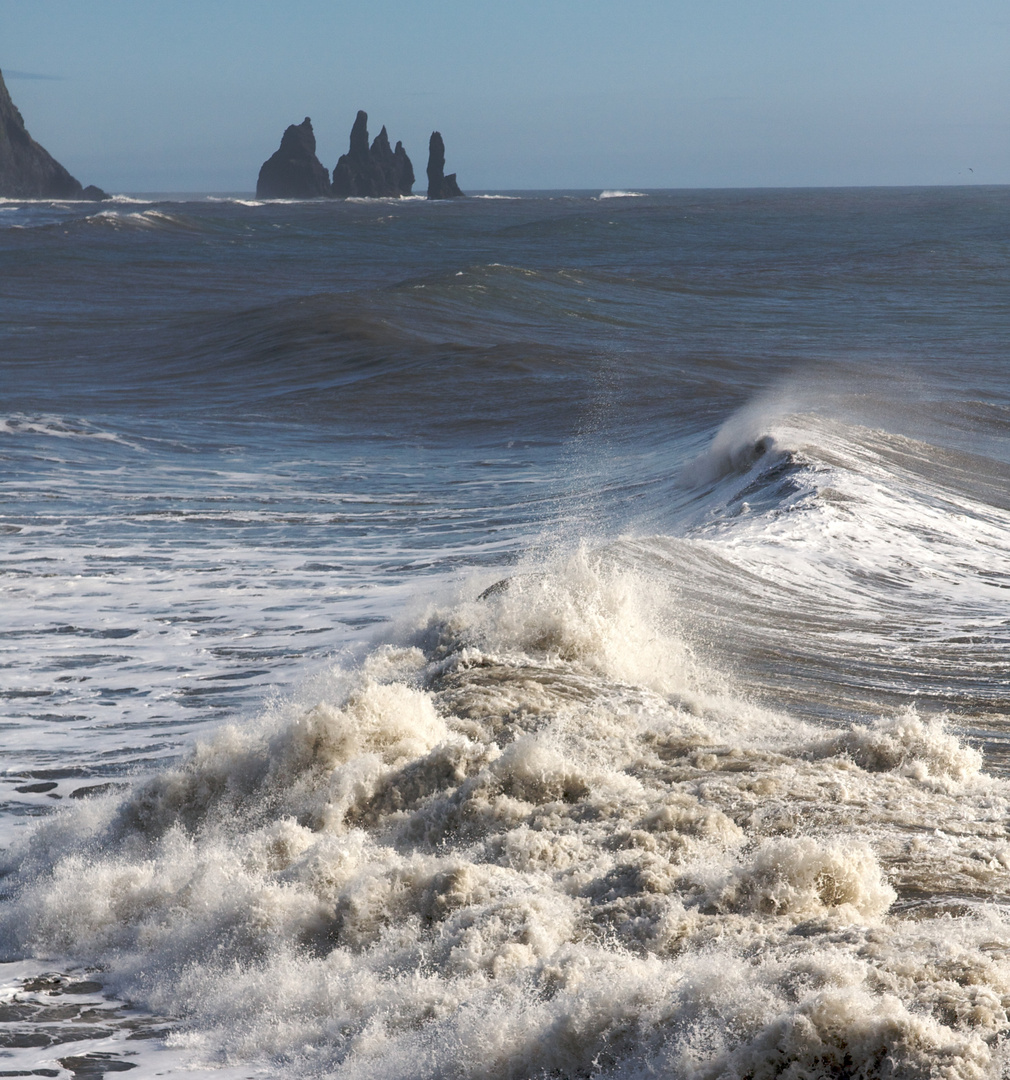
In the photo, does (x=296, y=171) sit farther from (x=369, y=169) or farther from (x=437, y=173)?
(x=437, y=173)

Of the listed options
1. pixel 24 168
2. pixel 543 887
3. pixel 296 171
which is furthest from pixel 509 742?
pixel 296 171

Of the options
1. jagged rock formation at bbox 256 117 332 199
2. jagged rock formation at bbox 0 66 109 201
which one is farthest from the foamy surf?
jagged rock formation at bbox 256 117 332 199

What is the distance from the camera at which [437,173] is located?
4798 inches

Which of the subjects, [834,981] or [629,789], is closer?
[834,981]

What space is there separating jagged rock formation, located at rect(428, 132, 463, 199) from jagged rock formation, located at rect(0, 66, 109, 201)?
3570cm

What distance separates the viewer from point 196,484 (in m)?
12.5

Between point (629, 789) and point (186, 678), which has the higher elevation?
point (629, 789)

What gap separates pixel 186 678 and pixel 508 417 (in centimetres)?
992

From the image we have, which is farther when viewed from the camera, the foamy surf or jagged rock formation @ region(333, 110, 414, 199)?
jagged rock formation @ region(333, 110, 414, 199)

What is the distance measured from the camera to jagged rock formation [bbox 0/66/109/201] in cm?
9562

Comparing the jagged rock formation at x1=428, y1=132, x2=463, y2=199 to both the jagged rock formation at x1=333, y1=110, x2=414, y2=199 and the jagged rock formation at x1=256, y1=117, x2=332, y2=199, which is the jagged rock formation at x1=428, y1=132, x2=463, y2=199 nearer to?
the jagged rock formation at x1=333, y1=110, x2=414, y2=199

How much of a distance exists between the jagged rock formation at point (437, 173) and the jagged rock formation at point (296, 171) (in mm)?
11071

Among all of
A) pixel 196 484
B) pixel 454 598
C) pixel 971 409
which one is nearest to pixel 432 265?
pixel 971 409

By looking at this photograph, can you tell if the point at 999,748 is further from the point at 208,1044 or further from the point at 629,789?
the point at 208,1044
